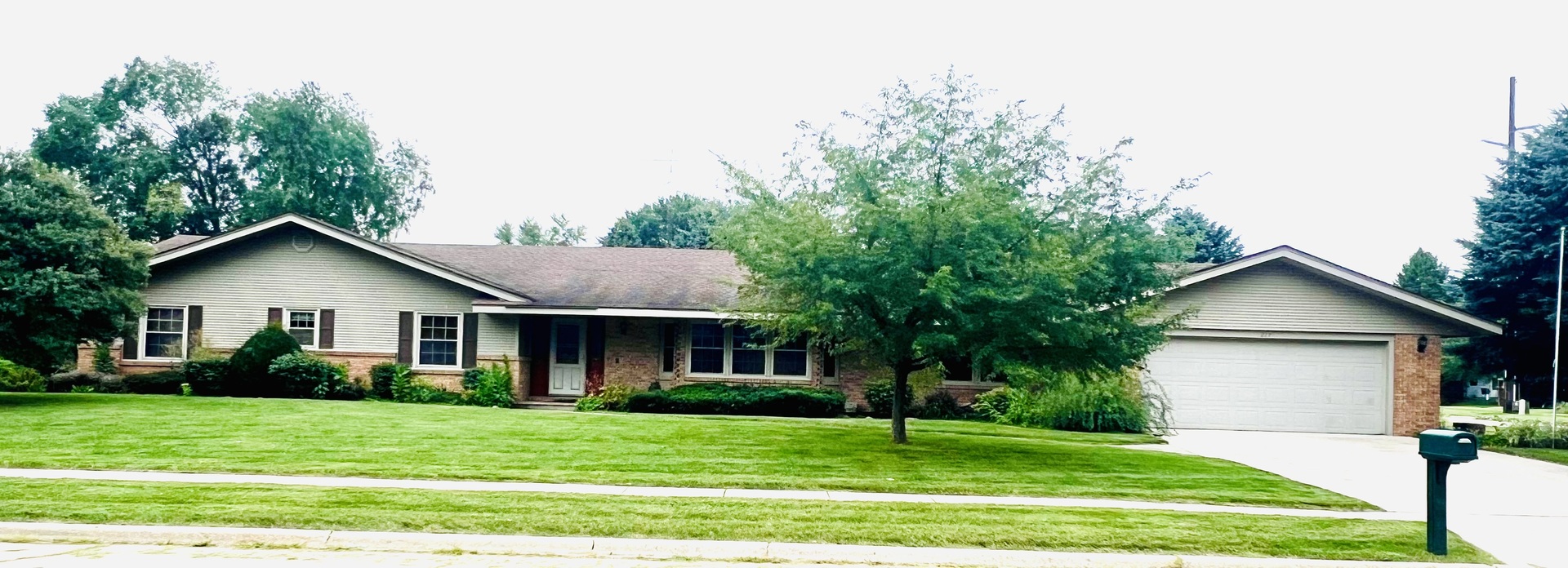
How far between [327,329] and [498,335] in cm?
394

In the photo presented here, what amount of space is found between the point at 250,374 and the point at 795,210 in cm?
1522

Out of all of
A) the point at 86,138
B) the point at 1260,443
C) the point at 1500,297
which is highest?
the point at 86,138

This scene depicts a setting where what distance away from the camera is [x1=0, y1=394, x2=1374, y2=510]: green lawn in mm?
12477

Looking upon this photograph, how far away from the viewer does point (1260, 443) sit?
65.9 feet

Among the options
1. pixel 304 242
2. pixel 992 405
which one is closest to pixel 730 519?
pixel 992 405

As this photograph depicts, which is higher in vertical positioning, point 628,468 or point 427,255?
point 427,255

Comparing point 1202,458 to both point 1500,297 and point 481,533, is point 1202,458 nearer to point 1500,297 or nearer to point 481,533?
point 481,533

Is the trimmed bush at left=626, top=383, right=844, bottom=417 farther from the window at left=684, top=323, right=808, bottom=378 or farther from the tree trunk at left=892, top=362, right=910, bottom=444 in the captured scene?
the tree trunk at left=892, top=362, right=910, bottom=444

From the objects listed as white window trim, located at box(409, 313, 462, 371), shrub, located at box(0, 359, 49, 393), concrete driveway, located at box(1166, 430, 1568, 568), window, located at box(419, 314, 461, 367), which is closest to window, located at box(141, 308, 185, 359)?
shrub, located at box(0, 359, 49, 393)

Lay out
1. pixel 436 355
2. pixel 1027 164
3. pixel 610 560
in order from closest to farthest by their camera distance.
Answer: pixel 610 560
pixel 1027 164
pixel 436 355

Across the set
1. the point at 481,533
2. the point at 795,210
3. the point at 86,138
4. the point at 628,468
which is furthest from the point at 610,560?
the point at 86,138

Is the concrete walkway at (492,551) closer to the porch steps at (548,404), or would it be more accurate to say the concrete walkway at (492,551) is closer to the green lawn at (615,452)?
Result: the green lawn at (615,452)

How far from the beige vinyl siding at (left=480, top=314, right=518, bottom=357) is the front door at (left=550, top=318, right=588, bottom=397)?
1.33m

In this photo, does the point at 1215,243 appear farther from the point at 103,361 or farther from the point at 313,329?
the point at 103,361
